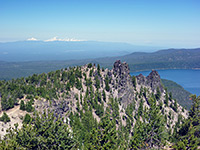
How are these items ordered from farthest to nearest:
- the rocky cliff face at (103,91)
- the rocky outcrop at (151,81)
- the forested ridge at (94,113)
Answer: the rocky outcrop at (151,81), the rocky cliff face at (103,91), the forested ridge at (94,113)

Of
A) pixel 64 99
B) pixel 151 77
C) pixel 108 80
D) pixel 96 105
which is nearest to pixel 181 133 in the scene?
pixel 96 105

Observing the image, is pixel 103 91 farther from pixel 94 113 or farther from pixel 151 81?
pixel 151 81

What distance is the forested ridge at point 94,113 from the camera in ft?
98.8

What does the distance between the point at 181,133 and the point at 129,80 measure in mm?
54585

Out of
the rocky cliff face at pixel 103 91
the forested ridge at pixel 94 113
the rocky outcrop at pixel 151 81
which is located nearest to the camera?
the forested ridge at pixel 94 113

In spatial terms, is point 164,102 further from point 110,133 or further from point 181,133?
point 110,133

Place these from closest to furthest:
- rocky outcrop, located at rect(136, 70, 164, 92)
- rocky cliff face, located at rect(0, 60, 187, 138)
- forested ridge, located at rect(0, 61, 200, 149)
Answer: forested ridge, located at rect(0, 61, 200, 149)
rocky cliff face, located at rect(0, 60, 187, 138)
rocky outcrop, located at rect(136, 70, 164, 92)

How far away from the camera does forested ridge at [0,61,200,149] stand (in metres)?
30.1

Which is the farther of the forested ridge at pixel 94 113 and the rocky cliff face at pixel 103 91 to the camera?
the rocky cliff face at pixel 103 91

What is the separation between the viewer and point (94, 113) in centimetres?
7719

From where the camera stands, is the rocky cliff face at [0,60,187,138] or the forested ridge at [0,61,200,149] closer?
the forested ridge at [0,61,200,149]

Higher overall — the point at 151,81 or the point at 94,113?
the point at 151,81

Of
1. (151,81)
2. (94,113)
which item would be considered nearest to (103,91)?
(94,113)

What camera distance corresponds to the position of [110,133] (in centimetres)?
3438
